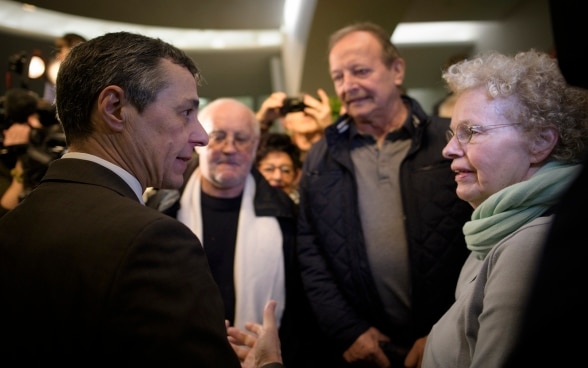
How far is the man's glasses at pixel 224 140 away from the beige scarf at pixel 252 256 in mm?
184

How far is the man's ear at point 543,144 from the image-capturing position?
3.39ft

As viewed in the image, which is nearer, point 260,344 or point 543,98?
point 543,98

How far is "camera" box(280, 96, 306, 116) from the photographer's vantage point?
8.03 ft

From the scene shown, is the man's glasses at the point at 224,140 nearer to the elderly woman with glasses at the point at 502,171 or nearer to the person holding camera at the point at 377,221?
the person holding camera at the point at 377,221

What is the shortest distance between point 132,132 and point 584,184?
31.8 inches

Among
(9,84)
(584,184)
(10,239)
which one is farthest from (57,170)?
(9,84)

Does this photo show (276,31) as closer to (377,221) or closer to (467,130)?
(377,221)

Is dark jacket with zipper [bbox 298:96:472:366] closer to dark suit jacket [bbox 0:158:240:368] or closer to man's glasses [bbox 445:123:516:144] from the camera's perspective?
man's glasses [bbox 445:123:516:144]

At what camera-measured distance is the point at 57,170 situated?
2.79 feet

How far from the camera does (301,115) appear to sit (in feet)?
8.38

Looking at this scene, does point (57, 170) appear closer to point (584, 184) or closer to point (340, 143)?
point (584, 184)

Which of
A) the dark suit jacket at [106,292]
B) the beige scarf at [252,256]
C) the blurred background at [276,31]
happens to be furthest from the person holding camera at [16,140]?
the dark suit jacket at [106,292]

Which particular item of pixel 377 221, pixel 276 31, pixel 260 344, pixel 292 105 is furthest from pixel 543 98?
pixel 276 31

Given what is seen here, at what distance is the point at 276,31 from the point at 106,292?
18.4 ft
